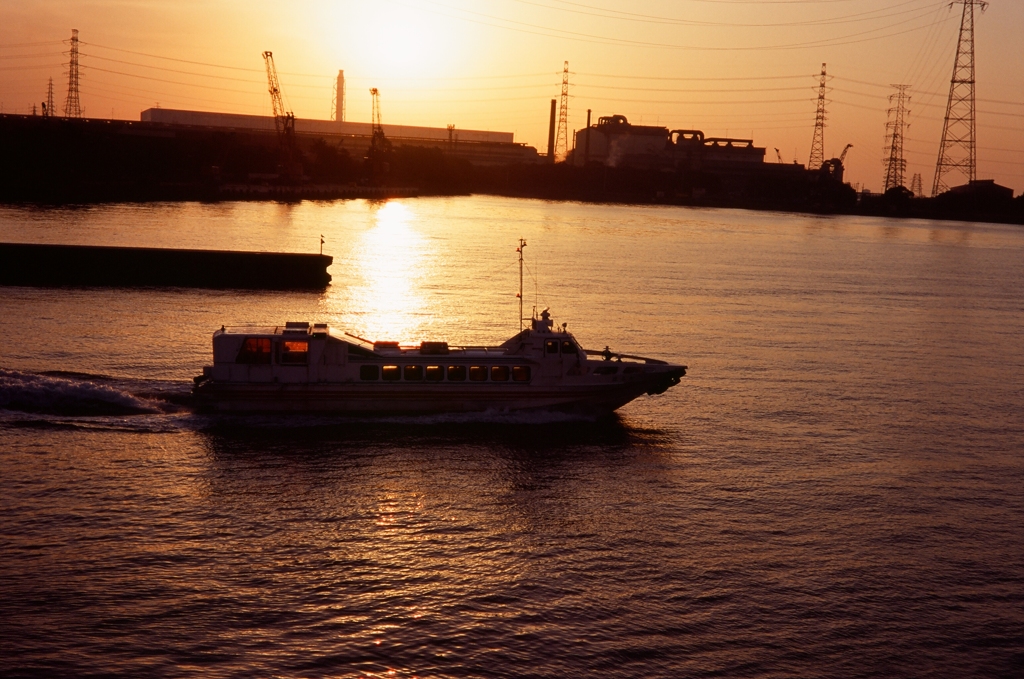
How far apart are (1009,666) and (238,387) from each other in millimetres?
26744

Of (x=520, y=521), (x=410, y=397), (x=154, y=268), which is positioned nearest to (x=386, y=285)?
(x=154, y=268)

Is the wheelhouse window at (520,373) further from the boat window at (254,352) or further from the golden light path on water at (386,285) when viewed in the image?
the golden light path on water at (386,285)

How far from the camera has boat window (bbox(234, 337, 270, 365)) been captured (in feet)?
113

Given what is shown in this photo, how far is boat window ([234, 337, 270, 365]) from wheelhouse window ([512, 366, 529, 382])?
968 cm

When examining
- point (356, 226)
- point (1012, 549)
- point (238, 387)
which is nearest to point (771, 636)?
point (1012, 549)

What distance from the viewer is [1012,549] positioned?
28.0 m

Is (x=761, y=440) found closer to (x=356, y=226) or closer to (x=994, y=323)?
(x=994, y=323)

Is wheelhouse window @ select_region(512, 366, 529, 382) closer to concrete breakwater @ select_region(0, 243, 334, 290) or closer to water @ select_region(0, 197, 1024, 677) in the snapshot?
water @ select_region(0, 197, 1024, 677)

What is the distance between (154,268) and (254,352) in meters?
46.5

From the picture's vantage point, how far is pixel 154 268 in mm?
75812

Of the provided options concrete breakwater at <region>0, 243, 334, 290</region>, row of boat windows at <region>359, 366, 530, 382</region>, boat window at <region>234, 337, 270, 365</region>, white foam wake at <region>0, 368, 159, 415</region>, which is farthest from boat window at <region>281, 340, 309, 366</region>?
concrete breakwater at <region>0, 243, 334, 290</region>

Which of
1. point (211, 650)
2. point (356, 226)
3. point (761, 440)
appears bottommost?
point (211, 650)

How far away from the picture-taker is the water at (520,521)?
2128 centimetres

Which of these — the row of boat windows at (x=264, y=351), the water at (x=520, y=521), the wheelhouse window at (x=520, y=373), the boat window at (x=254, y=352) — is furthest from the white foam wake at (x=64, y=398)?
the wheelhouse window at (x=520, y=373)
